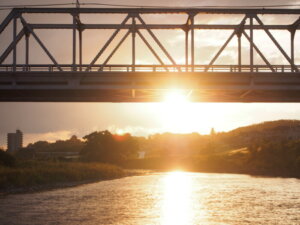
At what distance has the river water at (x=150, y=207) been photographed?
33906mm

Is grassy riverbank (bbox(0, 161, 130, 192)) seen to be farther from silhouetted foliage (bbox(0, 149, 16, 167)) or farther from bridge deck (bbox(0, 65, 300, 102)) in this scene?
bridge deck (bbox(0, 65, 300, 102))

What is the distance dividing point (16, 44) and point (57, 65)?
12.2 ft

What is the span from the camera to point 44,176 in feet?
197

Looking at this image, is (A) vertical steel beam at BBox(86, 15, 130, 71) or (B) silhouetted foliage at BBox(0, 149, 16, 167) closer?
(A) vertical steel beam at BBox(86, 15, 130, 71)

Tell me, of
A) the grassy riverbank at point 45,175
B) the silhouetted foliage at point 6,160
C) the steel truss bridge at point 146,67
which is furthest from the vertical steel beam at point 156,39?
the silhouetted foliage at point 6,160

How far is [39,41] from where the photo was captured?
33219 millimetres

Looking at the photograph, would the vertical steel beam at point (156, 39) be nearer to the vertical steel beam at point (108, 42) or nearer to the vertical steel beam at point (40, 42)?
the vertical steel beam at point (108, 42)

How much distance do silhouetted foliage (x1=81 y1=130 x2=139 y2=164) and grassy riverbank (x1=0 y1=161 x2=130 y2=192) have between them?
26106 millimetres

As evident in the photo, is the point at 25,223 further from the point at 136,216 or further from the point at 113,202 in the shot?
the point at 113,202

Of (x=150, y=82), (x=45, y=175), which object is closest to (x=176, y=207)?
(x=150, y=82)

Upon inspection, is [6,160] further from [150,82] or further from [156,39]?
[156,39]

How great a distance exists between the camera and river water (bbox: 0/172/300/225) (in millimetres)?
33906

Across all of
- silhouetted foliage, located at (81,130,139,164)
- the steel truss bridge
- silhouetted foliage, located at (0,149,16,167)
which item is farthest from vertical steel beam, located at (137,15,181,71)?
silhouetted foliage, located at (81,130,139,164)

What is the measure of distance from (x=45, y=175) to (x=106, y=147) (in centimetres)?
5166
